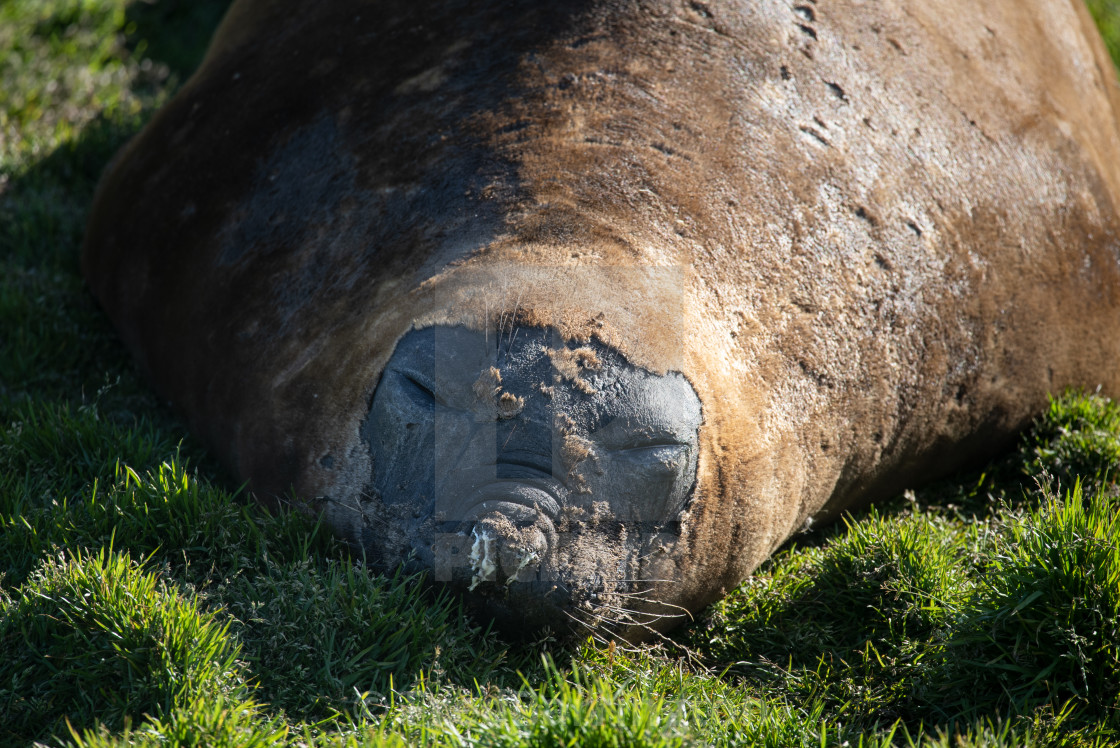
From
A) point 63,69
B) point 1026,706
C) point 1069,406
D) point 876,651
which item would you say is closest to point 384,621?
point 876,651

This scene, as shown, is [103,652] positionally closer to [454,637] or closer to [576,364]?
[454,637]

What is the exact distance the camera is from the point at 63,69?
486 centimetres

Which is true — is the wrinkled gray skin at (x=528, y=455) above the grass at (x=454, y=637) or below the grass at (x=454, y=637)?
above

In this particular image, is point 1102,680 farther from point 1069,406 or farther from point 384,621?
point 384,621

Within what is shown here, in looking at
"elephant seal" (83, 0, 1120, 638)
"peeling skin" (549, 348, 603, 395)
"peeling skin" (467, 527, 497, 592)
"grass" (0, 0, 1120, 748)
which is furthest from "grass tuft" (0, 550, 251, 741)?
"peeling skin" (549, 348, 603, 395)

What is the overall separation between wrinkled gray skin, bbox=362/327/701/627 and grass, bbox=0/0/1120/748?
0.15 m

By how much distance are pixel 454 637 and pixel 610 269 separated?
930 millimetres

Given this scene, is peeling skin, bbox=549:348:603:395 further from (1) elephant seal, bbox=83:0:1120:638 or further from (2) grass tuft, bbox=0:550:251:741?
(2) grass tuft, bbox=0:550:251:741

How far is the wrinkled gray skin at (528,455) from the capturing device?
219cm

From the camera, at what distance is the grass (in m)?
2.05

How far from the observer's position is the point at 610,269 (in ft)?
7.60

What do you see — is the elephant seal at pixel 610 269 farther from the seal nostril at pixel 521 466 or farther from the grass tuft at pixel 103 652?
the grass tuft at pixel 103 652

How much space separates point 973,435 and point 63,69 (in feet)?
14.8

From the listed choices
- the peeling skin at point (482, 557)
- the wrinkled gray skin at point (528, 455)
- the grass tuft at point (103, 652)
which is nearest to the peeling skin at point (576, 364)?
the wrinkled gray skin at point (528, 455)
